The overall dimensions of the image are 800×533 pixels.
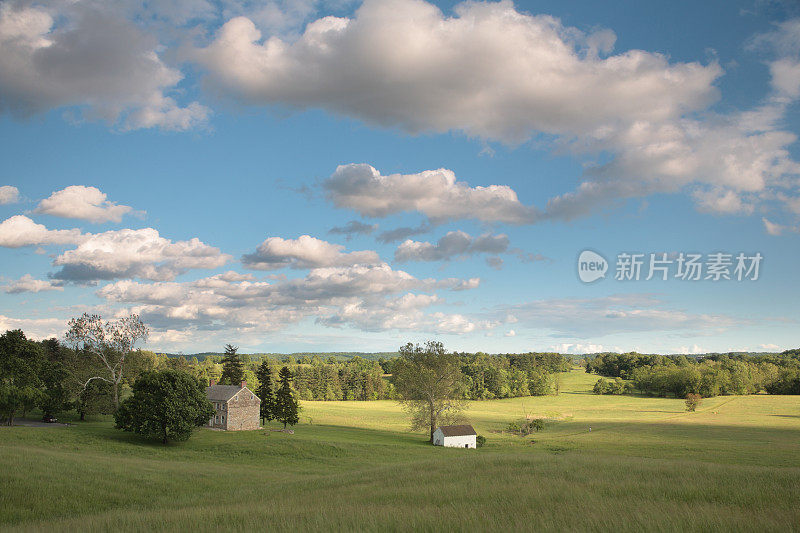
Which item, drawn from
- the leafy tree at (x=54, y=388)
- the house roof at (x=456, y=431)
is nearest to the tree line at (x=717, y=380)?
the house roof at (x=456, y=431)

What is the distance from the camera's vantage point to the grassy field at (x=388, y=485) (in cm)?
1026

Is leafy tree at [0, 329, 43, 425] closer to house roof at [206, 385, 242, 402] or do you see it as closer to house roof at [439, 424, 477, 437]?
house roof at [206, 385, 242, 402]

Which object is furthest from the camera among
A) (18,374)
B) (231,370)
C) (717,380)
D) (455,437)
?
(717,380)

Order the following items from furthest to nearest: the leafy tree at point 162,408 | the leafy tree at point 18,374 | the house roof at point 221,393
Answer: the house roof at point 221,393 → the leafy tree at point 18,374 → the leafy tree at point 162,408

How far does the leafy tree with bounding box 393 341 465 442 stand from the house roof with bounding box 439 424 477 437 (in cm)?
261

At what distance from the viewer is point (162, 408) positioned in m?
49.6

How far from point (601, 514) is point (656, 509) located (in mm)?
1573

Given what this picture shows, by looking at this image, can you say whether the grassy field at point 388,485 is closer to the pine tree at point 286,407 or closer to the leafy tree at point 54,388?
the pine tree at point 286,407

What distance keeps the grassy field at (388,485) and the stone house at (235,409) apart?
5.16m

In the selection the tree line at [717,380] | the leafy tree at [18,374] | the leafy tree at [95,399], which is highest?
the leafy tree at [18,374]

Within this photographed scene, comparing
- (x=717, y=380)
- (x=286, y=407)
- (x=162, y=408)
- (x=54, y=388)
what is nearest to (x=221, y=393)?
(x=286, y=407)

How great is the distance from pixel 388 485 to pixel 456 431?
4482 cm

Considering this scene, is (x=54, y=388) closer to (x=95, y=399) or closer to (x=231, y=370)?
(x=95, y=399)

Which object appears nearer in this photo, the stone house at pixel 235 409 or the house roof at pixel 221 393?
the stone house at pixel 235 409
